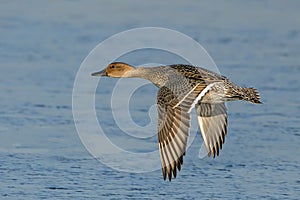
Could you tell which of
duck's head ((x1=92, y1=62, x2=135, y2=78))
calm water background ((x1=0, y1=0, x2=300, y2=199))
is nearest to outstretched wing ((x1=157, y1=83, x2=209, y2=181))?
calm water background ((x1=0, y1=0, x2=300, y2=199))

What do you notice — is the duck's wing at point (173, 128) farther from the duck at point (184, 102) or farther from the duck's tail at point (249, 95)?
the duck's tail at point (249, 95)

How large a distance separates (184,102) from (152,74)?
3.81ft

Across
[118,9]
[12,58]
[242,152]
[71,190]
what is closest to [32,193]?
[71,190]

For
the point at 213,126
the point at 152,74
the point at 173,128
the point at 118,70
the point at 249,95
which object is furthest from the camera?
the point at 118,70

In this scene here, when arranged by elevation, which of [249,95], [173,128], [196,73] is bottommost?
[173,128]

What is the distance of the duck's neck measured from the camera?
8016 millimetres

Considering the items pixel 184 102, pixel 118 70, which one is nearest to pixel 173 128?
pixel 184 102

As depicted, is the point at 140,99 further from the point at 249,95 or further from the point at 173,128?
the point at 173,128

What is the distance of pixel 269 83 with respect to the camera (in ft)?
34.3

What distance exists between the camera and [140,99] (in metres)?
9.96

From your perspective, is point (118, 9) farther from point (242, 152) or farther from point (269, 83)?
point (242, 152)

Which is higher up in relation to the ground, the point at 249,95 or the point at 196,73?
the point at 196,73

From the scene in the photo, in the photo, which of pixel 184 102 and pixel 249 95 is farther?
pixel 249 95

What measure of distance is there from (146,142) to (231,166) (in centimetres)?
103
